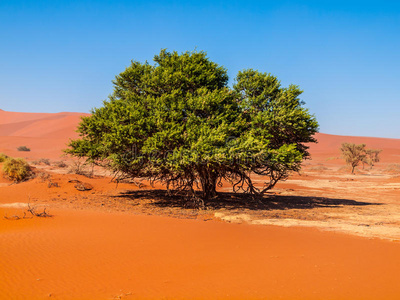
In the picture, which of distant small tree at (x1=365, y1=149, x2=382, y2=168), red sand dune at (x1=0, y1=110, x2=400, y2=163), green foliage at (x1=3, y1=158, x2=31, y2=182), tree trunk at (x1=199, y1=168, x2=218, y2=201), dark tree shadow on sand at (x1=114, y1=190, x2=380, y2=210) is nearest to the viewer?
dark tree shadow on sand at (x1=114, y1=190, x2=380, y2=210)

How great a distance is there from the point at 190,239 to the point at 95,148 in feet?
30.6

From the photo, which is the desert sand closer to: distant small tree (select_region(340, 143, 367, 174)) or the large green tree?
the large green tree

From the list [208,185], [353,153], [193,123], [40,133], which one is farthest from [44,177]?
[40,133]

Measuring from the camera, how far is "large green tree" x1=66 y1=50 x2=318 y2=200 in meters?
14.4

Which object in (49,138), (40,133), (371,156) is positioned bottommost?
(371,156)

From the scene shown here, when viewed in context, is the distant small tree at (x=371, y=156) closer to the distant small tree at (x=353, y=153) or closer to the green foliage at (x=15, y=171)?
the distant small tree at (x=353, y=153)

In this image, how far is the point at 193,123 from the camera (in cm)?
1522

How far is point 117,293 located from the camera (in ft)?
18.7

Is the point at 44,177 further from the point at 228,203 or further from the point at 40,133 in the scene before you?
the point at 40,133

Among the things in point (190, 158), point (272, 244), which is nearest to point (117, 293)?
point (272, 244)

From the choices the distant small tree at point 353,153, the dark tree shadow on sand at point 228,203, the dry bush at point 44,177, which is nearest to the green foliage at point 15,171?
the dry bush at point 44,177

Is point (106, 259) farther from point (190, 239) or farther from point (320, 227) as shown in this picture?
point (320, 227)

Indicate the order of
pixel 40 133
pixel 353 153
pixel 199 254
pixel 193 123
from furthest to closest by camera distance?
pixel 40 133, pixel 353 153, pixel 193 123, pixel 199 254

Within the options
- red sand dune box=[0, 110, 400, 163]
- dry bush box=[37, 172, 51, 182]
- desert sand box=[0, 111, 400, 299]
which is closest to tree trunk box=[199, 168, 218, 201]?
desert sand box=[0, 111, 400, 299]
